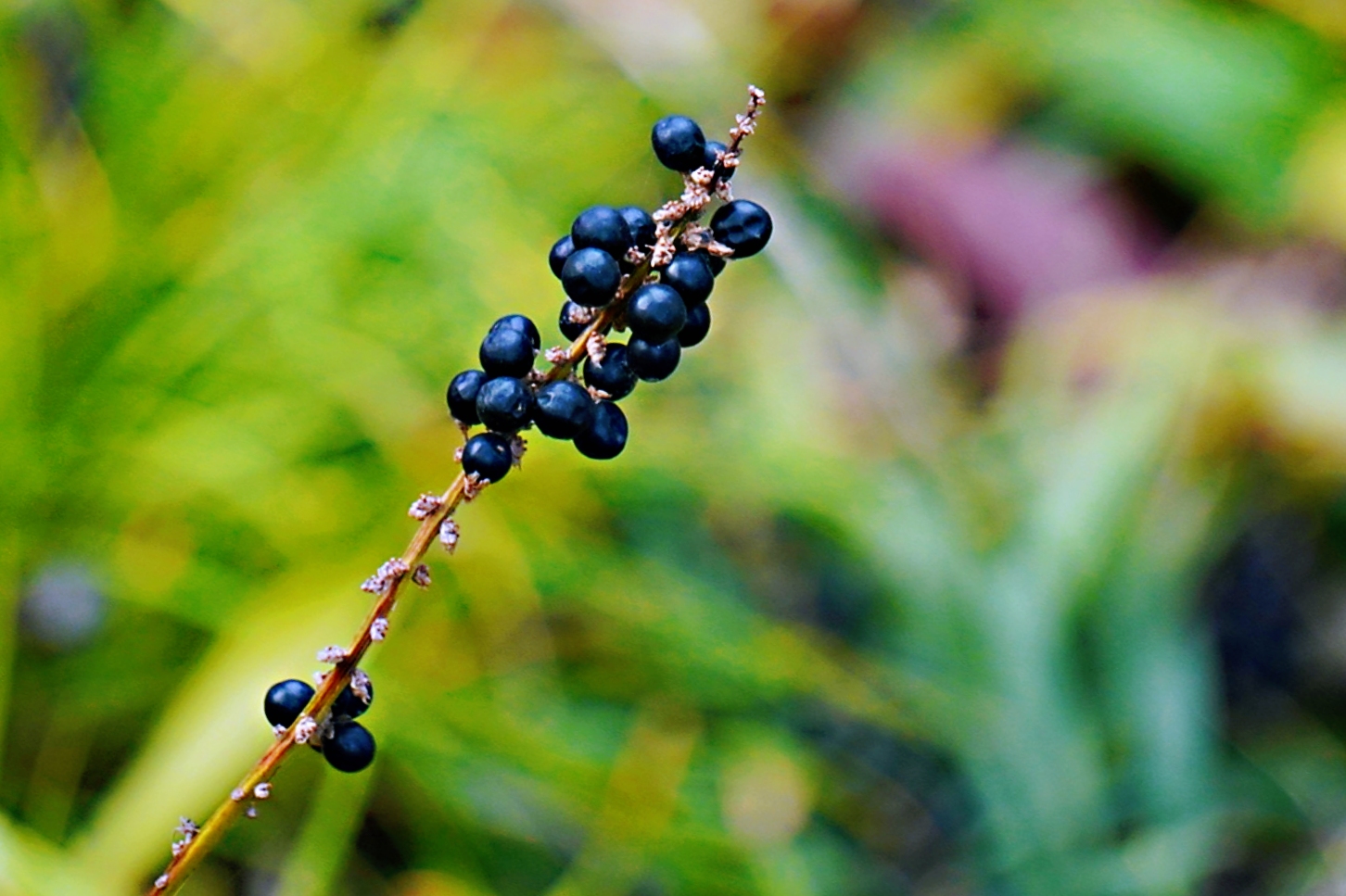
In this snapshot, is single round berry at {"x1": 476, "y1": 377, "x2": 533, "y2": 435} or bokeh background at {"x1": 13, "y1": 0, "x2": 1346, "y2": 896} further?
bokeh background at {"x1": 13, "y1": 0, "x2": 1346, "y2": 896}

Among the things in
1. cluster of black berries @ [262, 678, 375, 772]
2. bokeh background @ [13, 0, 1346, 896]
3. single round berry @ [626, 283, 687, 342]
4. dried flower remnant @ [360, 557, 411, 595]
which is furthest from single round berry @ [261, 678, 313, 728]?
bokeh background @ [13, 0, 1346, 896]

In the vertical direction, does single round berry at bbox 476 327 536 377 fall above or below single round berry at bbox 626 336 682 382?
below

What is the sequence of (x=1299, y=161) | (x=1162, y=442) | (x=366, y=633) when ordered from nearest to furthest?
(x=366, y=633) → (x=1162, y=442) → (x=1299, y=161)

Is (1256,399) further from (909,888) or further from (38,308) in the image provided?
(38,308)

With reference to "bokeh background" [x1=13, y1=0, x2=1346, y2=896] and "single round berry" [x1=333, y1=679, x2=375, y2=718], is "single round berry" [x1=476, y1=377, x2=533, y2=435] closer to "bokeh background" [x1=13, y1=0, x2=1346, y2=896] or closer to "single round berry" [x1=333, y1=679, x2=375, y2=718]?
"single round berry" [x1=333, y1=679, x2=375, y2=718]

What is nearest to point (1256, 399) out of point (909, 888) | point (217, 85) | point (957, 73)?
point (909, 888)

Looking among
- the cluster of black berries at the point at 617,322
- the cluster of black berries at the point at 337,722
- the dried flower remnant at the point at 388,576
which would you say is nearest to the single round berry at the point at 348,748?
the cluster of black berries at the point at 337,722

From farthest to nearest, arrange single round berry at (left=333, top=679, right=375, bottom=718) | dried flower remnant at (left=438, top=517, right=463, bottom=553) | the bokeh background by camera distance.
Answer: the bokeh background, single round berry at (left=333, top=679, right=375, bottom=718), dried flower remnant at (left=438, top=517, right=463, bottom=553)
